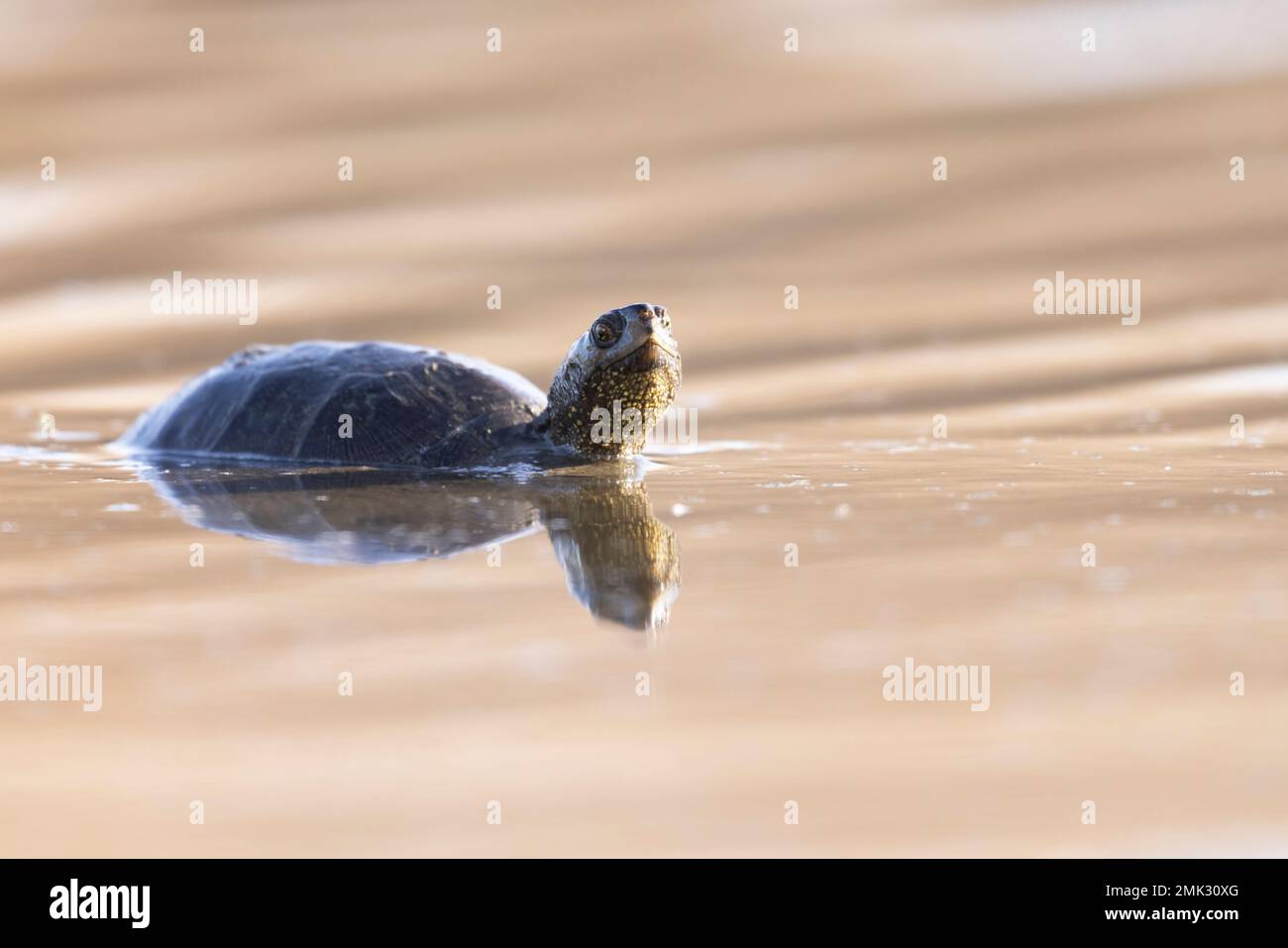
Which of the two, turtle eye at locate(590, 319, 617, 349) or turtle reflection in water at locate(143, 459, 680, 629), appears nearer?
turtle reflection in water at locate(143, 459, 680, 629)

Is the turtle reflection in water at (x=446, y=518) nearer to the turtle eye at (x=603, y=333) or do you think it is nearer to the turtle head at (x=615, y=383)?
the turtle head at (x=615, y=383)

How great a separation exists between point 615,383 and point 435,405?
72 centimetres

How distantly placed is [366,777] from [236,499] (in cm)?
265

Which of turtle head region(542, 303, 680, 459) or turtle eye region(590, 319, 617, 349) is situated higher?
turtle eye region(590, 319, 617, 349)

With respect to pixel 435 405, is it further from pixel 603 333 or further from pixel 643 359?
pixel 643 359

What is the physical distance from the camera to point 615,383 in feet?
17.6

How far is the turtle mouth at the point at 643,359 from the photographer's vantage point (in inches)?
209

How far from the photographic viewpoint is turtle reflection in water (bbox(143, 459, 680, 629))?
140 inches

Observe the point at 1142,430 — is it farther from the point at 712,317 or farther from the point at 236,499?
the point at 236,499

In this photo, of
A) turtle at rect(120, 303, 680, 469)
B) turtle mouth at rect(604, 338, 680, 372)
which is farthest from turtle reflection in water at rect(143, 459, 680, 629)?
turtle mouth at rect(604, 338, 680, 372)

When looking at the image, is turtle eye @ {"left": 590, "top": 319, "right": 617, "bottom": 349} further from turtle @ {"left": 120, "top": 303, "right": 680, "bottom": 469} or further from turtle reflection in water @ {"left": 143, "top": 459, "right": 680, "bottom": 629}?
turtle reflection in water @ {"left": 143, "top": 459, "right": 680, "bottom": 629}

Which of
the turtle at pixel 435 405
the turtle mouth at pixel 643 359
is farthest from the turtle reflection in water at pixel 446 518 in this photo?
the turtle mouth at pixel 643 359

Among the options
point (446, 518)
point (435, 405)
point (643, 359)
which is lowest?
point (446, 518)

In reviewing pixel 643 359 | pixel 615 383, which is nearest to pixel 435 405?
pixel 615 383
